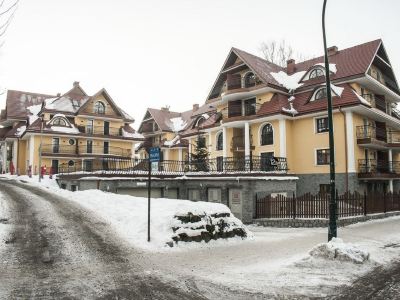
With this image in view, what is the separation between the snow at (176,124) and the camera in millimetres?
55925

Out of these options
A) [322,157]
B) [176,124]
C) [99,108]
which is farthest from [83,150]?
[322,157]

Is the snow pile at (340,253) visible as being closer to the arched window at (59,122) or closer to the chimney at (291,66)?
the chimney at (291,66)

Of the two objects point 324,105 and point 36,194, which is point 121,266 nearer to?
point 36,194

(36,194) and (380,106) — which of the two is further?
(380,106)

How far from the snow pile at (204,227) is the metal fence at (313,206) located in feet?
21.0

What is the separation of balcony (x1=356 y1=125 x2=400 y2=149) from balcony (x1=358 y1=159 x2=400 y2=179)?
1.43 m

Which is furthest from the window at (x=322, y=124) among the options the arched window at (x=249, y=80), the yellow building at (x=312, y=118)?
the arched window at (x=249, y=80)

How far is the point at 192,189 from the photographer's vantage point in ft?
80.2

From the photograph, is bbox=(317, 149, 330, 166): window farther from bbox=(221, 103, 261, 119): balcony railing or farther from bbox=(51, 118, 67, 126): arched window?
bbox=(51, 118, 67, 126): arched window

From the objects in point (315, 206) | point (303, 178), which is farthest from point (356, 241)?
point (303, 178)

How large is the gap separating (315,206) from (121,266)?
12.4 m

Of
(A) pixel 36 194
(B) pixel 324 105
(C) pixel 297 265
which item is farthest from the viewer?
(B) pixel 324 105

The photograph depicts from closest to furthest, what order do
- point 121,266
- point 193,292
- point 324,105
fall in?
point 193,292
point 121,266
point 324,105

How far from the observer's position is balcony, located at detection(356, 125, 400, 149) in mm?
27344
